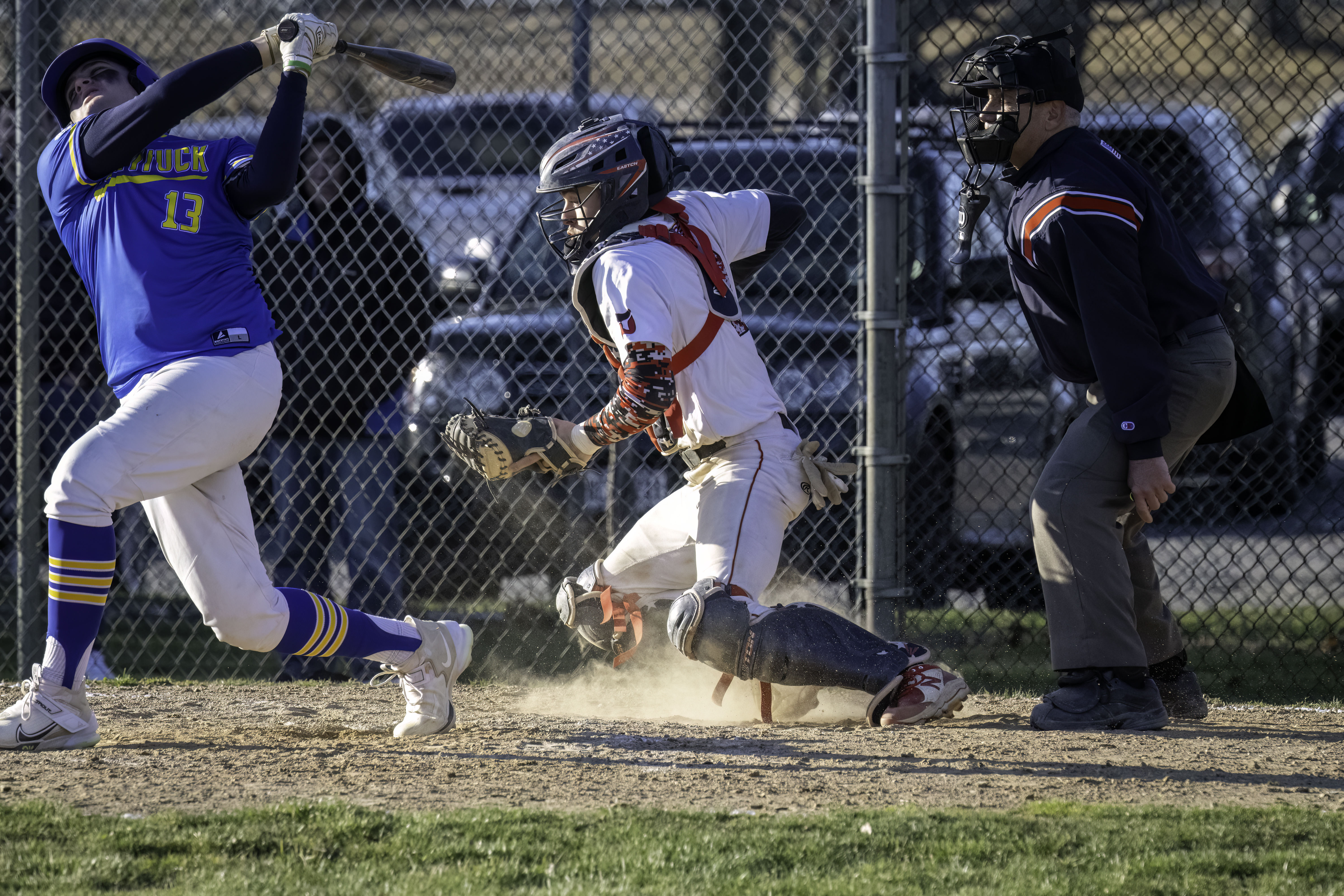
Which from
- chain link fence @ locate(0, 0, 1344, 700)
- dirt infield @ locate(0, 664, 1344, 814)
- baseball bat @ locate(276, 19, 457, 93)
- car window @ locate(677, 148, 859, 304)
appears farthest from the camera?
car window @ locate(677, 148, 859, 304)

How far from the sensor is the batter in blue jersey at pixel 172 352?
367 centimetres

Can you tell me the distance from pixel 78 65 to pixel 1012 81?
2.77 m

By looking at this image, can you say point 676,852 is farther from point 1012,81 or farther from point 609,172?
point 1012,81

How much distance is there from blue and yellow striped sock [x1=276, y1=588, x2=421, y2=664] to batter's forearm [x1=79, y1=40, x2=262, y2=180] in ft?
4.30

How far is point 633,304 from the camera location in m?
3.88

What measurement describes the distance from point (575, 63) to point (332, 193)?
4.05ft

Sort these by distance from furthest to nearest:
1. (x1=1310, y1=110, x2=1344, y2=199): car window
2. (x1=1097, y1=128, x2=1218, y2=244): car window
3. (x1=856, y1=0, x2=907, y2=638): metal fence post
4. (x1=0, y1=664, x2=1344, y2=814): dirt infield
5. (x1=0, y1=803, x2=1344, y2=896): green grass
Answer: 1. (x1=1310, y1=110, x2=1344, y2=199): car window
2. (x1=1097, y1=128, x2=1218, y2=244): car window
3. (x1=856, y1=0, x2=907, y2=638): metal fence post
4. (x1=0, y1=664, x2=1344, y2=814): dirt infield
5. (x1=0, y1=803, x2=1344, y2=896): green grass

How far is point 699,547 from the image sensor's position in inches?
163

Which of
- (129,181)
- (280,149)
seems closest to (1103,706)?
(280,149)

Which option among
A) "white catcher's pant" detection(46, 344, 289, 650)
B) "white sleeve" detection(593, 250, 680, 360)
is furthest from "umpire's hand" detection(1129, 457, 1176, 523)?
"white catcher's pant" detection(46, 344, 289, 650)

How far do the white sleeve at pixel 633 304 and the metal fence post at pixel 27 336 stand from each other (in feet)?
8.99

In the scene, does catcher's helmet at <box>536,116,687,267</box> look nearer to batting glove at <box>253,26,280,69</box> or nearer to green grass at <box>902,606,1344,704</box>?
batting glove at <box>253,26,280,69</box>

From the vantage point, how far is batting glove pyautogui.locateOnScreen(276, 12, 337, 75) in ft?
12.5

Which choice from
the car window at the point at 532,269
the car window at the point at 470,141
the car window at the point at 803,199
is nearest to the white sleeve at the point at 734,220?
the car window at the point at 803,199
